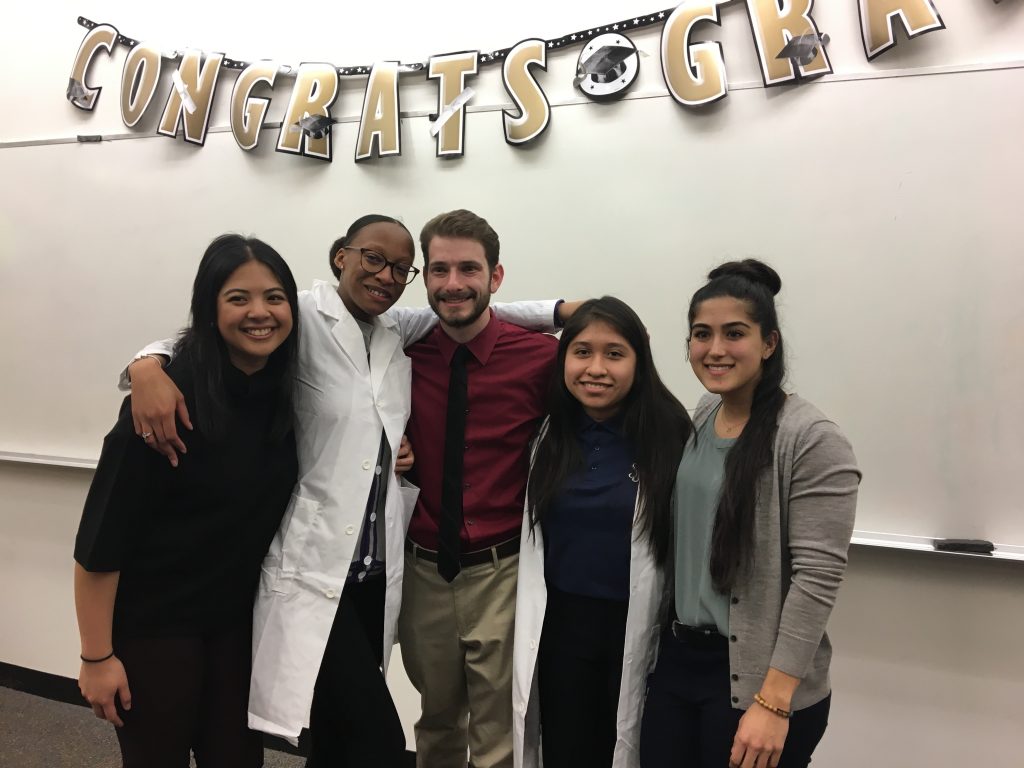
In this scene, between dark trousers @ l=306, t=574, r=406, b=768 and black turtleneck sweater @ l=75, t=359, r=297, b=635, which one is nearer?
black turtleneck sweater @ l=75, t=359, r=297, b=635

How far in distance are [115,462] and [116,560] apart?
188 mm

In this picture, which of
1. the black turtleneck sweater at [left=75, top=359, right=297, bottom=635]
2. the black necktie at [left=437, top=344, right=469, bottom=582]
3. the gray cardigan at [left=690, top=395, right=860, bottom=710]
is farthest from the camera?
the black necktie at [left=437, top=344, right=469, bottom=582]

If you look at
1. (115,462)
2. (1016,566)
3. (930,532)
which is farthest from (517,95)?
(1016,566)

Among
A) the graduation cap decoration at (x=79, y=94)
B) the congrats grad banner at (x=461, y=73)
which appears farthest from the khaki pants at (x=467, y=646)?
the graduation cap decoration at (x=79, y=94)

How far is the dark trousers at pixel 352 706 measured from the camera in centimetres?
129

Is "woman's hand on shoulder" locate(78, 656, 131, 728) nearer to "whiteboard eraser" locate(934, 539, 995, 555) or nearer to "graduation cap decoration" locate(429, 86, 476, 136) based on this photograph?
"graduation cap decoration" locate(429, 86, 476, 136)

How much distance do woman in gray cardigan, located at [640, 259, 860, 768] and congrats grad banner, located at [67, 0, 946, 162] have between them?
873 mm

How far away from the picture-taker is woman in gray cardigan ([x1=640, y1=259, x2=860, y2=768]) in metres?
0.97

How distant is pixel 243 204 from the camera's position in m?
2.08

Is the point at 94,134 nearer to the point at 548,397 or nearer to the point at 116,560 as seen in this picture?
the point at 116,560

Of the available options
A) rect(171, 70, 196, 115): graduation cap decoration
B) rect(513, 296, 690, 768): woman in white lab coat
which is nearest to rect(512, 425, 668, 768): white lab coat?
rect(513, 296, 690, 768): woman in white lab coat

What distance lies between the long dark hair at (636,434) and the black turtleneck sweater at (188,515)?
586 mm

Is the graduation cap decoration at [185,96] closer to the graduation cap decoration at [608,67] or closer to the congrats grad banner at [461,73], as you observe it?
the congrats grad banner at [461,73]

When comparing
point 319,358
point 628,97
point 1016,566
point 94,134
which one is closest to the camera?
point 319,358
